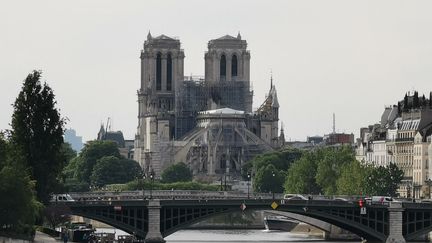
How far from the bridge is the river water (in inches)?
404

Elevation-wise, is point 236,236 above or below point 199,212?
below

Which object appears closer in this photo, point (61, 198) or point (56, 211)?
point (56, 211)

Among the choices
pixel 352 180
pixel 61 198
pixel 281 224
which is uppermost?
pixel 352 180

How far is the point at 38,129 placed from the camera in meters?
132

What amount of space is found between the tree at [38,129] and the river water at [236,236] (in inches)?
850

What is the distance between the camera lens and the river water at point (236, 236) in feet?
523

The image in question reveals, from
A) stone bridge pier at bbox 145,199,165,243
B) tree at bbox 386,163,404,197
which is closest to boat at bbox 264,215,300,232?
tree at bbox 386,163,404,197

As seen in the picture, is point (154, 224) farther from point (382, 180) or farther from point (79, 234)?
point (382, 180)

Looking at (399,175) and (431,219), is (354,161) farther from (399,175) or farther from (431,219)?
(431,219)

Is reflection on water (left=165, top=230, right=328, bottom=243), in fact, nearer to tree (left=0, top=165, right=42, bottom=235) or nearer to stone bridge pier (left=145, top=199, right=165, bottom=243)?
stone bridge pier (left=145, top=199, right=165, bottom=243)

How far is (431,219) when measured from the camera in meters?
143

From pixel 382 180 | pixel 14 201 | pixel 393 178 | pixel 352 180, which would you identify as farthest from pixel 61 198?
pixel 393 178

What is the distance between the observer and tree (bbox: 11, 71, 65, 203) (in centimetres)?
13212

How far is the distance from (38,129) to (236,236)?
4443 cm
